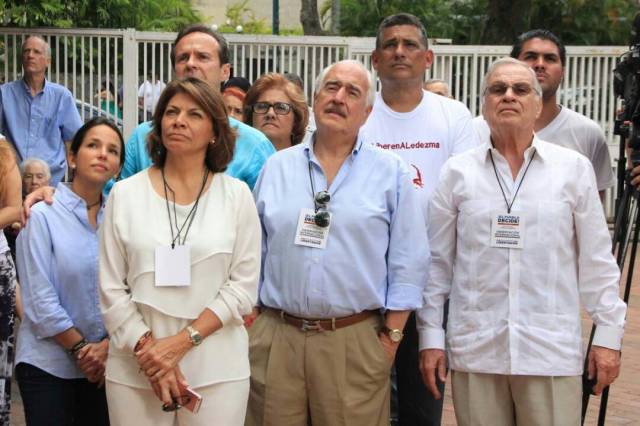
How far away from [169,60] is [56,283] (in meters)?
9.54

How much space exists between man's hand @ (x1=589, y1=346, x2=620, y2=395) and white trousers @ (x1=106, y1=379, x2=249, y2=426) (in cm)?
149

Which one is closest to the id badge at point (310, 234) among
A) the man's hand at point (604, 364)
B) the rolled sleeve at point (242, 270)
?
the rolled sleeve at point (242, 270)

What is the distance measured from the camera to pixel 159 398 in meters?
4.27

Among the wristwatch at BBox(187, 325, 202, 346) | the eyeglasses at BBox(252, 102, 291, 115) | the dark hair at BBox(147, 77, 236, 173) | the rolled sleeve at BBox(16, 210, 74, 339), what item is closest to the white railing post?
the eyeglasses at BBox(252, 102, 291, 115)

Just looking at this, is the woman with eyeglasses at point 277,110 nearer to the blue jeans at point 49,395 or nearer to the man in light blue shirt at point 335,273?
the man in light blue shirt at point 335,273

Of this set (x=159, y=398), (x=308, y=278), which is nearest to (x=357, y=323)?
(x=308, y=278)

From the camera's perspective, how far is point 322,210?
15.1 ft

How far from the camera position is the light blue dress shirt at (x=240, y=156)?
5.20 metres

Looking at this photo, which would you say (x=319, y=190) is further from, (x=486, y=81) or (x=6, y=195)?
(x=6, y=195)

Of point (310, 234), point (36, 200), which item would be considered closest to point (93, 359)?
point (36, 200)

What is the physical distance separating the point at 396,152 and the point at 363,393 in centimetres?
127

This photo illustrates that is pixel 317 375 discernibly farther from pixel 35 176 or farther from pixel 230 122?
pixel 35 176

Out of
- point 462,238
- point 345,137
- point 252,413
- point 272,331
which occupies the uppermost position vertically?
point 345,137

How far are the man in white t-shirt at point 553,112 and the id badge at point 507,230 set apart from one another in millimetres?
1170
